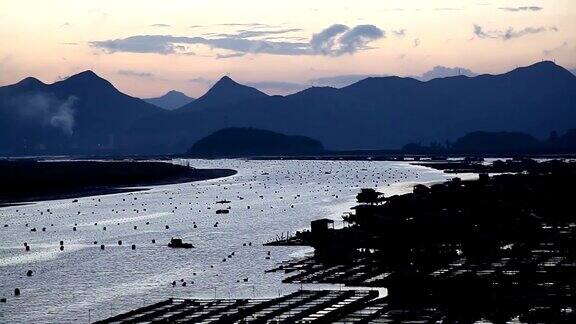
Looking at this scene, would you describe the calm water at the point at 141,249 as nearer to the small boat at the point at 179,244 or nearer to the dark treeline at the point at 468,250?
the small boat at the point at 179,244

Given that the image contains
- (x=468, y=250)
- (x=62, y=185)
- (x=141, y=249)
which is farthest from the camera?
(x=62, y=185)

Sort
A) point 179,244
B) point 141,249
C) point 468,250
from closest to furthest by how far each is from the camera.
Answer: point 468,250
point 141,249
point 179,244

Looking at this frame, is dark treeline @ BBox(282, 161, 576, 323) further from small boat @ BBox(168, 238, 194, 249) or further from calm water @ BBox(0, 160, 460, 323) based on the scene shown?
small boat @ BBox(168, 238, 194, 249)

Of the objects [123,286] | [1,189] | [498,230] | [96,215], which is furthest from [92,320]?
[1,189]

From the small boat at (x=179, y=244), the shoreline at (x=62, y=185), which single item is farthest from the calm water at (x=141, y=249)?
the shoreline at (x=62, y=185)

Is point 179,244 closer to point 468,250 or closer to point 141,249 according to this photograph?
point 141,249

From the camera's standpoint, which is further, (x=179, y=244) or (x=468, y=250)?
(x=179, y=244)

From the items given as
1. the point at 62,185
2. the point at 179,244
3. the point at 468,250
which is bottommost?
the point at 468,250

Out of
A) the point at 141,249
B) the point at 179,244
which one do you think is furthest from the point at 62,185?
the point at 179,244

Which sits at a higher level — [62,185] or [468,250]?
[62,185]
